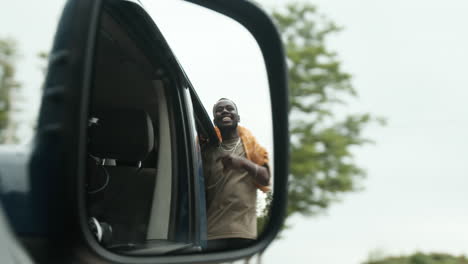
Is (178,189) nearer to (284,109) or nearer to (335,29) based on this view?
(284,109)

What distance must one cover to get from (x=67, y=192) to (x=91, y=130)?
792 millimetres

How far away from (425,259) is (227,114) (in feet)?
46.8

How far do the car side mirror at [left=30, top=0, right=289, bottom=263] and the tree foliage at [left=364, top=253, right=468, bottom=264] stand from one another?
44.6 feet

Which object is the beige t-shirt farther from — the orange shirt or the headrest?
the headrest

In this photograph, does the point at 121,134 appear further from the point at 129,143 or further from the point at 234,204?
the point at 234,204

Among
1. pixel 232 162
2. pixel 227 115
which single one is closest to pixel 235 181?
pixel 232 162

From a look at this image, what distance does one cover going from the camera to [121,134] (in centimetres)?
188

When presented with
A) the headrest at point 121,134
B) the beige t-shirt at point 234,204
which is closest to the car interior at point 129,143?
the headrest at point 121,134

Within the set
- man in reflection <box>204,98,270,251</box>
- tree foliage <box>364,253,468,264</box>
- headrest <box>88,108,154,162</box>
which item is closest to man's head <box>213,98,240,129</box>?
man in reflection <box>204,98,270,251</box>

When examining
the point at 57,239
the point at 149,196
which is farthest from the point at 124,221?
the point at 57,239

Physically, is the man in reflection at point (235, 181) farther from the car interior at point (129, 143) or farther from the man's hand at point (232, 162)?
the car interior at point (129, 143)

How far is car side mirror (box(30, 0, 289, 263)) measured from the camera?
1.45m

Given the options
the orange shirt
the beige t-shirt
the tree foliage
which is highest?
the tree foliage

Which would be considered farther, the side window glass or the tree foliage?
the tree foliage
